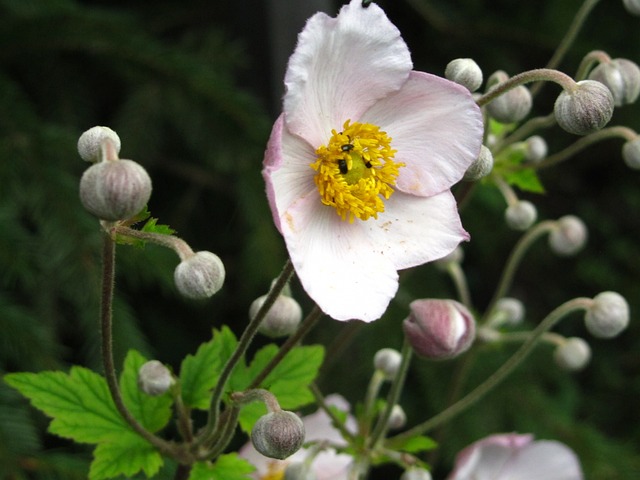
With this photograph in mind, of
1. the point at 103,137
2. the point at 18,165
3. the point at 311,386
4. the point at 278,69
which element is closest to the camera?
the point at 103,137

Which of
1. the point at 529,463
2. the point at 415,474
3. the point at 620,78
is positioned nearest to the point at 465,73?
the point at 620,78

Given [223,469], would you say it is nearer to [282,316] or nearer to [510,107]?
[282,316]

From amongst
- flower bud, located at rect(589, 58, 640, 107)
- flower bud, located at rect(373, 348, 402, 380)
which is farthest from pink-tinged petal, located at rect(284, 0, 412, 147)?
flower bud, located at rect(373, 348, 402, 380)

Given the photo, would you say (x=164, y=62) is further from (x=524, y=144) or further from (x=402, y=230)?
(x=402, y=230)

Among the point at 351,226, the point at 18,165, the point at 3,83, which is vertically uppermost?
the point at 351,226

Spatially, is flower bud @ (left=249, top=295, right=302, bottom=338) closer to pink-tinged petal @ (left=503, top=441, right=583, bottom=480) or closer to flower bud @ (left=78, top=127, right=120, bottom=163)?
flower bud @ (left=78, top=127, right=120, bottom=163)

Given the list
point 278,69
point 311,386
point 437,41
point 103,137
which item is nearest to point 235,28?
point 278,69
